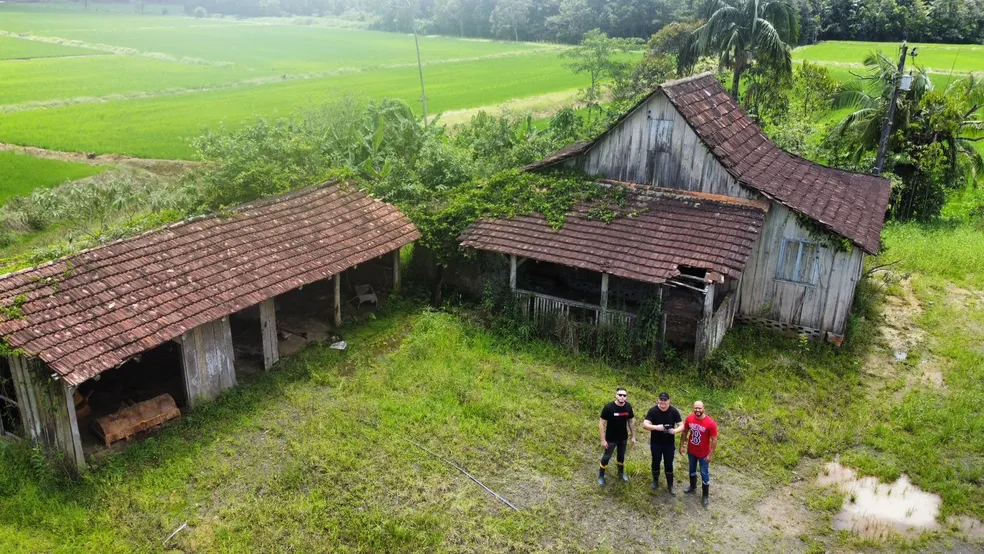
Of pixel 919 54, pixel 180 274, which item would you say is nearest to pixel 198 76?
pixel 180 274

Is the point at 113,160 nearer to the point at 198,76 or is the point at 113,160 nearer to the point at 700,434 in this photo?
the point at 198,76

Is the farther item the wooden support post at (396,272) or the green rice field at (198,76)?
the green rice field at (198,76)

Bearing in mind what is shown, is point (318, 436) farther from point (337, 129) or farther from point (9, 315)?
point (337, 129)

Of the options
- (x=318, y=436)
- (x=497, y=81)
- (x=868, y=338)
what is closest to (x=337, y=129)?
(x=318, y=436)

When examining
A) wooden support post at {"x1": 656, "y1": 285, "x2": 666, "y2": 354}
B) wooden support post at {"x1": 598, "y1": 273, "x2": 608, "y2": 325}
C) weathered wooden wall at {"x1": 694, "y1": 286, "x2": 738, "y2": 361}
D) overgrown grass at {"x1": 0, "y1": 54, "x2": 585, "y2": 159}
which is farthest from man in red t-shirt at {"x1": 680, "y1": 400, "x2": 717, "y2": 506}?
overgrown grass at {"x1": 0, "y1": 54, "x2": 585, "y2": 159}

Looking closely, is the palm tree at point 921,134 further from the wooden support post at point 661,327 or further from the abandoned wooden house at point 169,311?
the abandoned wooden house at point 169,311

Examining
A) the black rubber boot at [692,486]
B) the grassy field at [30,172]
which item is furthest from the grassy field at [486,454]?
the grassy field at [30,172]

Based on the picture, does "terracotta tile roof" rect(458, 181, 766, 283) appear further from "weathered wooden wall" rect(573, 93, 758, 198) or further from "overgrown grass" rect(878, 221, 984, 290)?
"overgrown grass" rect(878, 221, 984, 290)
